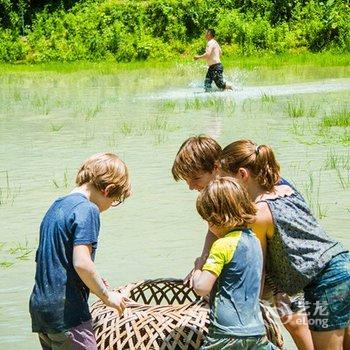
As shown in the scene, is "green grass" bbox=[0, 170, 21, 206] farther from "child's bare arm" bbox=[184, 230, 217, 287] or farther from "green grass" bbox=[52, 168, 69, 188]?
"child's bare arm" bbox=[184, 230, 217, 287]

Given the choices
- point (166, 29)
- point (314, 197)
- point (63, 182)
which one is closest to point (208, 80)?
Result: point (63, 182)

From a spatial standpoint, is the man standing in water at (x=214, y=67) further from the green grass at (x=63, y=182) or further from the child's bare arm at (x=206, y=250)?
the child's bare arm at (x=206, y=250)

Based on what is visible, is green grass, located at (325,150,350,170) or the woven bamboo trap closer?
the woven bamboo trap

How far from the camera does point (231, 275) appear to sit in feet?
11.1

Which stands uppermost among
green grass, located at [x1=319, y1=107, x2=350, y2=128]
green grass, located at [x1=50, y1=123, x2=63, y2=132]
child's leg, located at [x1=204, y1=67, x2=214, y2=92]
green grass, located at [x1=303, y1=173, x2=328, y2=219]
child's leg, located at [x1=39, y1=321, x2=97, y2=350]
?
Result: child's leg, located at [x1=39, y1=321, x2=97, y2=350]

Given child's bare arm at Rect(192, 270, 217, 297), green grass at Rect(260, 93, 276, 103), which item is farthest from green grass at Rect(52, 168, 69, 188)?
green grass at Rect(260, 93, 276, 103)

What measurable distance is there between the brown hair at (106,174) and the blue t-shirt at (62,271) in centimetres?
10

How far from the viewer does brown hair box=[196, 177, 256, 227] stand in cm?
340

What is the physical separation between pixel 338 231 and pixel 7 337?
9.13ft

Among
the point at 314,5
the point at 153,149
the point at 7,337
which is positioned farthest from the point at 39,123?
the point at 314,5

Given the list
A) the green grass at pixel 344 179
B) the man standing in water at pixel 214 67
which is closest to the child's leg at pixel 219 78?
the man standing in water at pixel 214 67

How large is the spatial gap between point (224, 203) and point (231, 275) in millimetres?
270

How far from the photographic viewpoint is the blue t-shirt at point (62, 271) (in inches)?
135

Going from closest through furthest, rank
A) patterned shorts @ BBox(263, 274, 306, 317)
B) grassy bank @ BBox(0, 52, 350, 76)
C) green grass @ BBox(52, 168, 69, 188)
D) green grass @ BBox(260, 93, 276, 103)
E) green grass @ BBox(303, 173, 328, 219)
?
1. patterned shorts @ BBox(263, 274, 306, 317)
2. green grass @ BBox(303, 173, 328, 219)
3. green grass @ BBox(52, 168, 69, 188)
4. green grass @ BBox(260, 93, 276, 103)
5. grassy bank @ BBox(0, 52, 350, 76)
